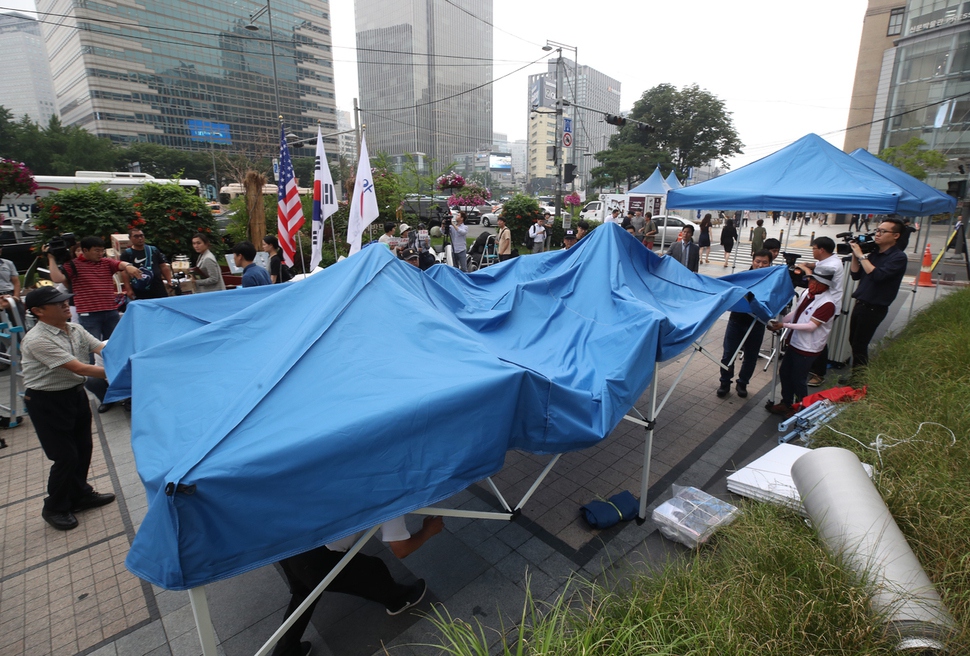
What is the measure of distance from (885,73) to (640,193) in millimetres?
43919

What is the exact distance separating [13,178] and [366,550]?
12389 millimetres

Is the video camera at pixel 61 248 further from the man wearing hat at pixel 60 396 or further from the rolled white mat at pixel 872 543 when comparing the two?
the rolled white mat at pixel 872 543

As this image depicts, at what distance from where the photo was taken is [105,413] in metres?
6.00

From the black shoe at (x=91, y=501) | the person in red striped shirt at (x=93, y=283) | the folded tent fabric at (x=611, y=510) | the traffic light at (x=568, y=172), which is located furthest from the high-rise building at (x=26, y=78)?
the folded tent fabric at (x=611, y=510)

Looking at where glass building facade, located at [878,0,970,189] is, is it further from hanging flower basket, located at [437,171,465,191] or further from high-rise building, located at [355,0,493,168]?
high-rise building, located at [355,0,493,168]

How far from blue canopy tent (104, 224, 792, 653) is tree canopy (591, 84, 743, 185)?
146ft

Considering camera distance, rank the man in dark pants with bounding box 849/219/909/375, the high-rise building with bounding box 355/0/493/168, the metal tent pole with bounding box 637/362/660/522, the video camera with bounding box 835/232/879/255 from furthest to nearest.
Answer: the high-rise building with bounding box 355/0/493/168 → the video camera with bounding box 835/232/879/255 → the man in dark pants with bounding box 849/219/909/375 → the metal tent pole with bounding box 637/362/660/522

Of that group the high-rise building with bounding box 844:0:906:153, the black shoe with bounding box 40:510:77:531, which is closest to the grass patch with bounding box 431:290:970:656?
the black shoe with bounding box 40:510:77:531

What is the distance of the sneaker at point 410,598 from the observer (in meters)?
2.97

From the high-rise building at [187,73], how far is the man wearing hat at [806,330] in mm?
66194

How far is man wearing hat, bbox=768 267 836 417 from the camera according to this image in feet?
16.9

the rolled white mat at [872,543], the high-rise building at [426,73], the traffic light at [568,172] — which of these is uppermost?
the high-rise building at [426,73]

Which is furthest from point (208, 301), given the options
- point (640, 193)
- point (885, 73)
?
point (885, 73)

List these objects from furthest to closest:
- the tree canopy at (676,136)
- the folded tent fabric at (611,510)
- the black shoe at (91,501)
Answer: the tree canopy at (676,136)
the black shoe at (91,501)
the folded tent fabric at (611,510)
